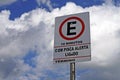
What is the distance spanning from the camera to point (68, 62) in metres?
19.3

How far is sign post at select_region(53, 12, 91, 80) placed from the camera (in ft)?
62.2

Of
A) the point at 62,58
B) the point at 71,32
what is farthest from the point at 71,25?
the point at 62,58

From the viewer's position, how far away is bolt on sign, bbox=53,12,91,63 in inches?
747

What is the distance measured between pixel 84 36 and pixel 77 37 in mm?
372

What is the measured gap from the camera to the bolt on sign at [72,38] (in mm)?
18969

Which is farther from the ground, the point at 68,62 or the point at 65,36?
the point at 65,36

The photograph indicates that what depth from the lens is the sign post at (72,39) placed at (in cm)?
1895

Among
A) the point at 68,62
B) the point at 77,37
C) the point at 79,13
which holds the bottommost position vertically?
the point at 68,62

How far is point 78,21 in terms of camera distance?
19531 millimetres

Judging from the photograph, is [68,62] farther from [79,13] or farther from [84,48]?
[79,13]

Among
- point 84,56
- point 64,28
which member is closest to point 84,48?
point 84,56

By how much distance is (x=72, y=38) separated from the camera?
19.4 metres

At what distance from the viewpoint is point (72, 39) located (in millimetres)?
19391

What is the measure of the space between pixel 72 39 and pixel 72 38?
0.17ft
